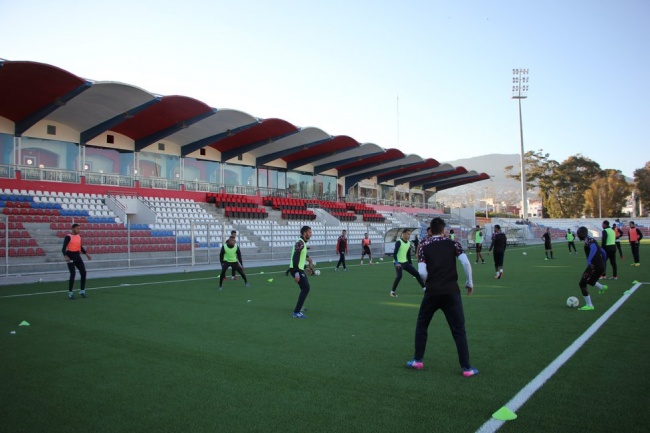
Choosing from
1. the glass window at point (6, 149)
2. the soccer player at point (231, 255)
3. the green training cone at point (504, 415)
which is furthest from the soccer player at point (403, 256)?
the glass window at point (6, 149)

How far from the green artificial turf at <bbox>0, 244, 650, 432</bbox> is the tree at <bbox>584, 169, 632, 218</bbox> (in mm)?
85324

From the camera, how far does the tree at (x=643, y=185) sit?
284 feet

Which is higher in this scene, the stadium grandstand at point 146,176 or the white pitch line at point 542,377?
the stadium grandstand at point 146,176

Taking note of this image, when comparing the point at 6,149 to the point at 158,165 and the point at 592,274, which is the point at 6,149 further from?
the point at 592,274

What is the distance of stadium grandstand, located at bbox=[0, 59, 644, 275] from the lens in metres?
22.2

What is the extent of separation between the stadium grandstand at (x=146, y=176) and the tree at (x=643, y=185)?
215 ft

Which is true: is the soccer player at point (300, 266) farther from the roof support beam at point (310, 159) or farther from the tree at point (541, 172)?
the tree at point (541, 172)

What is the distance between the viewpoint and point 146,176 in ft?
106

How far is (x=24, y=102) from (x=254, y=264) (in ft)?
48.0

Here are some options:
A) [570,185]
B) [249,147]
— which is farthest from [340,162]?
[570,185]

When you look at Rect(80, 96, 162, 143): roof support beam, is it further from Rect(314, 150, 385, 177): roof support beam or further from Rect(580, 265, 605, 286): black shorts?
Rect(580, 265, 605, 286): black shorts

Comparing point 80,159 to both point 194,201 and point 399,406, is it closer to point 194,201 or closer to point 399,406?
point 194,201

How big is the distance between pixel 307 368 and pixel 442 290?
73.6 inches

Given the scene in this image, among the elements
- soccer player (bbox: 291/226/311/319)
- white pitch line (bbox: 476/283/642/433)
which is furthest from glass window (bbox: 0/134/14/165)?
white pitch line (bbox: 476/283/642/433)
